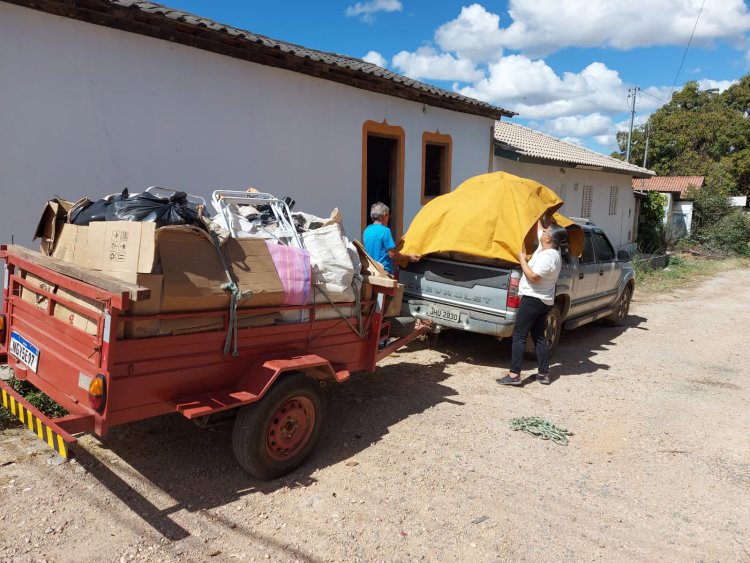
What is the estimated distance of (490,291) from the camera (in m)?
6.00

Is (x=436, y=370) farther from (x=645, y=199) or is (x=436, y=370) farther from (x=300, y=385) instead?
(x=645, y=199)

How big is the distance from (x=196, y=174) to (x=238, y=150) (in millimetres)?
690

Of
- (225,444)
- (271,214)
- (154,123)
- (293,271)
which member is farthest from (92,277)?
(154,123)

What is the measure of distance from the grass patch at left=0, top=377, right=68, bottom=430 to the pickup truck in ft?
12.6

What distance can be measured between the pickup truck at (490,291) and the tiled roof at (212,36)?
3.27 metres

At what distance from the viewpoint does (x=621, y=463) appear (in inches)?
164

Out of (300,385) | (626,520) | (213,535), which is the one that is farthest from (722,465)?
(213,535)

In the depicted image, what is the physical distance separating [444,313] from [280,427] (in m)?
3.16

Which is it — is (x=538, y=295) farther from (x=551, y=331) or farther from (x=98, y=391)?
(x=98, y=391)

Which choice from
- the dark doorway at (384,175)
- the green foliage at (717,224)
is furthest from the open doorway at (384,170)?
the green foliage at (717,224)

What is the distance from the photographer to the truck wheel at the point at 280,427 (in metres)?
3.41

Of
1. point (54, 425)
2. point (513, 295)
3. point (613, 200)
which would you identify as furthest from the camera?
point (613, 200)

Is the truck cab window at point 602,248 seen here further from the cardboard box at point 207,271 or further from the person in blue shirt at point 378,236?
the cardboard box at point 207,271

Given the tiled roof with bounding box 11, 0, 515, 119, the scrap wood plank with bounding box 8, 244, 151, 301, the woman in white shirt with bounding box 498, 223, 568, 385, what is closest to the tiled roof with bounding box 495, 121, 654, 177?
the tiled roof with bounding box 11, 0, 515, 119
